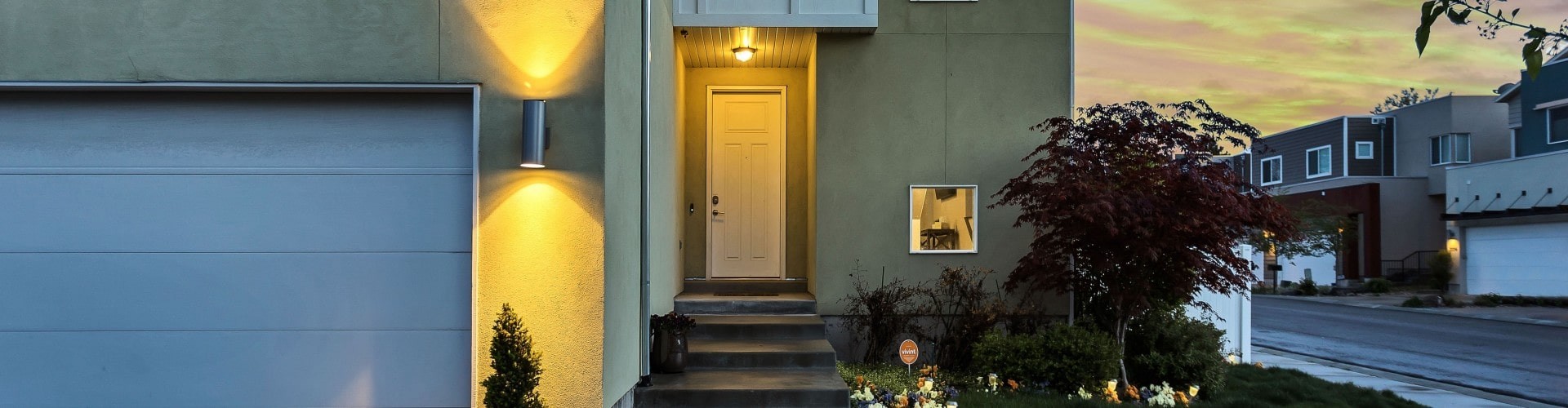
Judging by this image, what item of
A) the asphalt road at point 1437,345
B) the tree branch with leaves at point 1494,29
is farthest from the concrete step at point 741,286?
the tree branch with leaves at point 1494,29

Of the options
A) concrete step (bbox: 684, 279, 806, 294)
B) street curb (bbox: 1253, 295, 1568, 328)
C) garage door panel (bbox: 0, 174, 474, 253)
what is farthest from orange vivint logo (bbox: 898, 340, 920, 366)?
street curb (bbox: 1253, 295, 1568, 328)

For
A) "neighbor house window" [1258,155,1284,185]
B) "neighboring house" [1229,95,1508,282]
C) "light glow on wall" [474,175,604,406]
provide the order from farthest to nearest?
"neighbor house window" [1258,155,1284,185] → "neighboring house" [1229,95,1508,282] → "light glow on wall" [474,175,604,406]

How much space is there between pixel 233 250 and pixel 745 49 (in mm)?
4991

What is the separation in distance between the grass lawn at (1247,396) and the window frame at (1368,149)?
92.6 ft

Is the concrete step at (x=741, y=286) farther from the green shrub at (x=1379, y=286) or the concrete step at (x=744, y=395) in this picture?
the green shrub at (x=1379, y=286)

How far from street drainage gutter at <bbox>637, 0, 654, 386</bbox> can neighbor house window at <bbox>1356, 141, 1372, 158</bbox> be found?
33240 millimetres

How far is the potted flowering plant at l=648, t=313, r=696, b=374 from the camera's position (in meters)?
7.07

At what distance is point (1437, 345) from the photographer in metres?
13.5

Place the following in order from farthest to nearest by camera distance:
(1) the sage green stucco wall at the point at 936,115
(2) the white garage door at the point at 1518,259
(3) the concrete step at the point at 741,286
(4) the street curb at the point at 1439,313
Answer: (2) the white garage door at the point at 1518,259, (4) the street curb at the point at 1439,313, (3) the concrete step at the point at 741,286, (1) the sage green stucco wall at the point at 936,115

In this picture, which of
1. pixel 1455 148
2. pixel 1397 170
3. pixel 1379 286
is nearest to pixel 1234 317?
pixel 1379 286

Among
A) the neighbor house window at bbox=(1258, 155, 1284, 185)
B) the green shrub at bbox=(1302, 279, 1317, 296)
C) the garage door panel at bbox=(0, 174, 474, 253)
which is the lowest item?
the green shrub at bbox=(1302, 279, 1317, 296)

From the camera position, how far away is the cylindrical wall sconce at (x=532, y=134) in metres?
5.04

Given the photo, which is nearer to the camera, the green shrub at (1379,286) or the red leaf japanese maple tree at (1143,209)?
the red leaf japanese maple tree at (1143,209)

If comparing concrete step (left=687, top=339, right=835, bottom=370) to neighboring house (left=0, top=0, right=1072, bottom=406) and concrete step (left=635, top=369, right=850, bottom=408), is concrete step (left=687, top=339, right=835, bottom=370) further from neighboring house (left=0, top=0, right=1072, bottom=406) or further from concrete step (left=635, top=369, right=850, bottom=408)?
neighboring house (left=0, top=0, right=1072, bottom=406)
